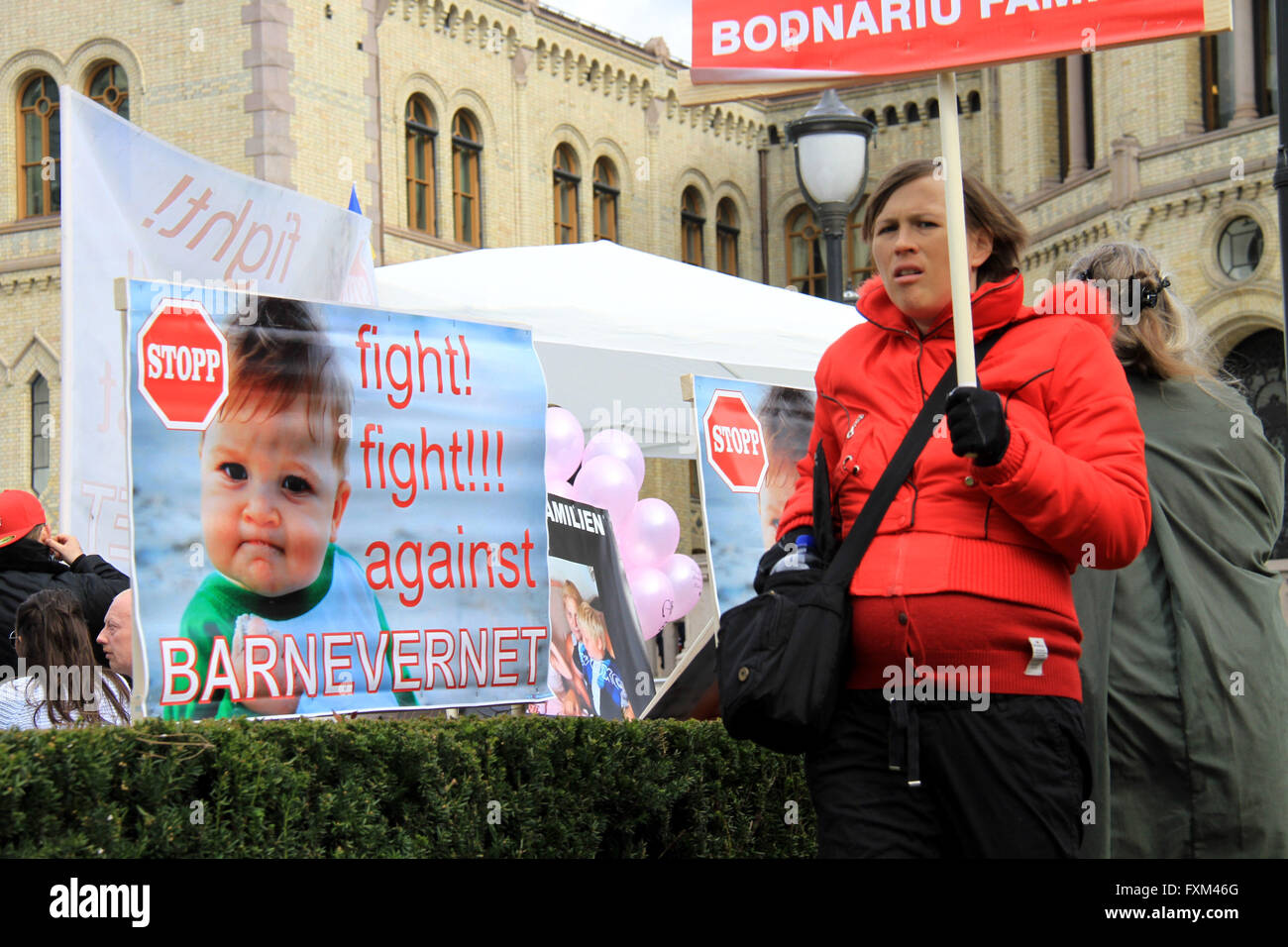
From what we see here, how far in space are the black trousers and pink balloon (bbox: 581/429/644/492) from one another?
725 centimetres

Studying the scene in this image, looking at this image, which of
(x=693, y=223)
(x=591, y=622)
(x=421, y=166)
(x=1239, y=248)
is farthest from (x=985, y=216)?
(x=693, y=223)

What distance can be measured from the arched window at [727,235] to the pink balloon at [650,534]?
84.0ft

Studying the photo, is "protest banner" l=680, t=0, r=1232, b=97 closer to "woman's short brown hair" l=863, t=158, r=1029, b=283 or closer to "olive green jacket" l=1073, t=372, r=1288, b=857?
"woman's short brown hair" l=863, t=158, r=1029, b=283

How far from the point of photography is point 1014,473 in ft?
10.1

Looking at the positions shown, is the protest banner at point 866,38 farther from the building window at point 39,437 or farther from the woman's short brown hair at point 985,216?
the building window at point 39,437

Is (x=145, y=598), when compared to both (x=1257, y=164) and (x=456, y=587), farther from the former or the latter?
(x=1257, y=164)

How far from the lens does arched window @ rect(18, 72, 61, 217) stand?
25.7 meters

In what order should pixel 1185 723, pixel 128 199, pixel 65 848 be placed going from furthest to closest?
pixel 128 199 < pixel 1185 723 < pixel 65 848

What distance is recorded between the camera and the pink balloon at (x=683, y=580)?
10250mm

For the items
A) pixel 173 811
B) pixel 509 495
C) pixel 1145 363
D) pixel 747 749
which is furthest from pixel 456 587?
pixel 1145 363

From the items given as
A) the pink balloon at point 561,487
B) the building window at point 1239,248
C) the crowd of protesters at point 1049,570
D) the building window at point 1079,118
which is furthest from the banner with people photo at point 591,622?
the building window at point 1079,118

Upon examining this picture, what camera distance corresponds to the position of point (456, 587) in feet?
17.4

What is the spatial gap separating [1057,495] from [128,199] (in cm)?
553

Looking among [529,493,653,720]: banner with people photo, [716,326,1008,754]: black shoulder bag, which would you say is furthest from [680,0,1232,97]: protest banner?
[529,493,653,720]: banner with people photo
